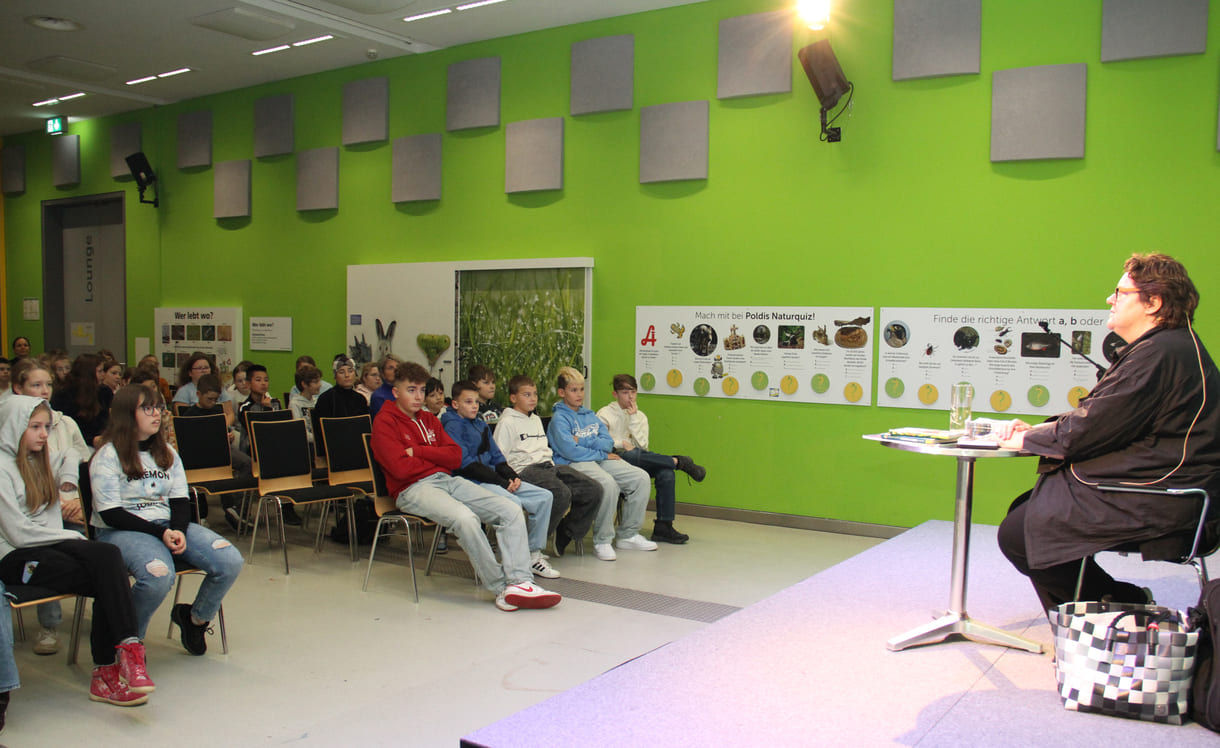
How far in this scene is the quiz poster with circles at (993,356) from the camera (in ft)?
19.2

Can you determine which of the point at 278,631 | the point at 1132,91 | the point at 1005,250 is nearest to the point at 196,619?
the point at 278,631

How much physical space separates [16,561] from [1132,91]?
6596 mm

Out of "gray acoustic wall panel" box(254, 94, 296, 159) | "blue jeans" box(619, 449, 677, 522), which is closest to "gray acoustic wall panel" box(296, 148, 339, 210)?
"gray acoustic wall panel" box(254, 94, 296, 159)

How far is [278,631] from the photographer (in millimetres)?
4398

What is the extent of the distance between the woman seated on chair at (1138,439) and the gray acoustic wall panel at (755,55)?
4.34m

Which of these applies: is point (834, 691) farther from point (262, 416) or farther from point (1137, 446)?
point (262, 416)

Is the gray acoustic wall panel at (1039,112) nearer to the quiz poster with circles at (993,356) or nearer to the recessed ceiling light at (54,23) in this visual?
the quiz poster with circles at (993,356)

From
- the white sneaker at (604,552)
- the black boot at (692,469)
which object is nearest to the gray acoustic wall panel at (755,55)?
the black boot at (692,469)

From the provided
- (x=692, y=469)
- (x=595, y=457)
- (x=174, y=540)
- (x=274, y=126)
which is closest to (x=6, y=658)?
(x=174, y=540)

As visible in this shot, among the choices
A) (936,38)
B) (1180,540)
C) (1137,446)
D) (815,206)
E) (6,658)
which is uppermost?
(936,38)

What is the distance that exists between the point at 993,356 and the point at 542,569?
11.1 ft

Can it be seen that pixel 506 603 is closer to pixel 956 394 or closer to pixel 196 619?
pixel 196 619

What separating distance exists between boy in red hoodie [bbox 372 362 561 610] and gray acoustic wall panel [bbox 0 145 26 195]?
10.5m

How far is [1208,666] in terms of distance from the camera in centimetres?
265
